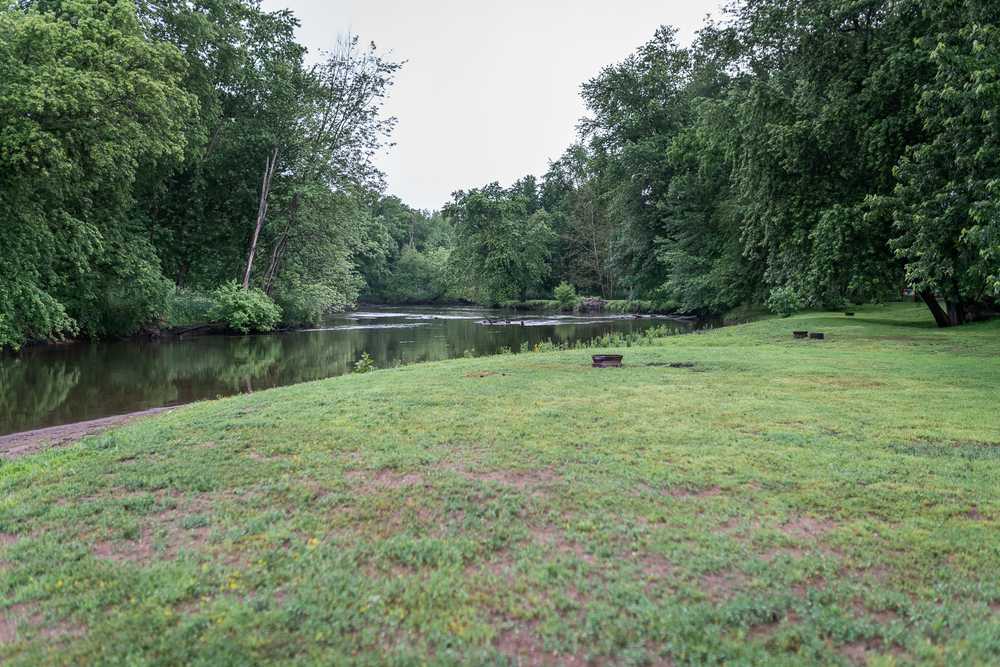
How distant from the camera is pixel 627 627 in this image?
3047mm


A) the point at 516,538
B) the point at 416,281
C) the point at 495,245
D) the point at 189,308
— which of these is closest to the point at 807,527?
the point at 516,538

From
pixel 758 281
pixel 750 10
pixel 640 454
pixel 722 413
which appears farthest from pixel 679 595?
pixel 758 281

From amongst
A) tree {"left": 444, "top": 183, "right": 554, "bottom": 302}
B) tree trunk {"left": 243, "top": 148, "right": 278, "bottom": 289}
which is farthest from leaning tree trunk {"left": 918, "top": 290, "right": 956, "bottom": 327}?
tree {"left": 444, "top": 183, "right": 554, "bottom": 302}

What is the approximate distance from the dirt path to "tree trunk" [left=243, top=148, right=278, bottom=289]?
67.9 ft

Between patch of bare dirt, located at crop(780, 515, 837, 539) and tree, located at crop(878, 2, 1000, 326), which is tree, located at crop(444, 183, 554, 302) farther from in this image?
patch of bare dirt, located at crop(780, 515, 837, 539)

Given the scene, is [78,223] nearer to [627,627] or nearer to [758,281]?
[627,627]

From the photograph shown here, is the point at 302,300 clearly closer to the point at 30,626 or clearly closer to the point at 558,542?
the point at 30,626

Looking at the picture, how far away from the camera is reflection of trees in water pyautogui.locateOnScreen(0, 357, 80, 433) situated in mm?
10773

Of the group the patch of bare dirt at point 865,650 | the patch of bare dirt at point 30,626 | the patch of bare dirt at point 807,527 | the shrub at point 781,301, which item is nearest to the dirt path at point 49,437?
the patch of bare dirt at point 30,626

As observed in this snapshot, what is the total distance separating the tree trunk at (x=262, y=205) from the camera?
29.2 meters

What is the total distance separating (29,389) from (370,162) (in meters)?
24.4

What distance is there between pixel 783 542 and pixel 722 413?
12.7ft

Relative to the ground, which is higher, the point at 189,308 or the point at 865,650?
the point at 189,308

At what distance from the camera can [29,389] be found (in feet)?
44.3
